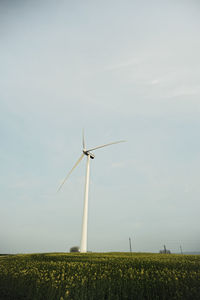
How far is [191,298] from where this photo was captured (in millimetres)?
7105

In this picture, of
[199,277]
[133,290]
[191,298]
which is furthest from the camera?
[199,277]

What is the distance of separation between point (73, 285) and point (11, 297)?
10.1ft

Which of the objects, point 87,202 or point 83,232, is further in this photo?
point 87,202

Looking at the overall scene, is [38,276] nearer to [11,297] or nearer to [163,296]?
[11,297]

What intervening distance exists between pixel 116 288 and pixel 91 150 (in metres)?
44.8

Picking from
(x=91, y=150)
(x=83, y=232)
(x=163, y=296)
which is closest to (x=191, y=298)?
(x=163, y=296)

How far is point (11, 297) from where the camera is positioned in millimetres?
8484

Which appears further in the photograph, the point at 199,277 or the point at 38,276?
the point at 38,276

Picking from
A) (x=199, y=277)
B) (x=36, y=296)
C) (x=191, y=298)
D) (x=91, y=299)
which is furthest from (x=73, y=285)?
(x=199, y=277)

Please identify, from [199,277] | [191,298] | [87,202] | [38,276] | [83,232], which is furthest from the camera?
[87,202]

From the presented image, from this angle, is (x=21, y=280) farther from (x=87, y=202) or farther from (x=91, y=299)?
(x=87, y=202)

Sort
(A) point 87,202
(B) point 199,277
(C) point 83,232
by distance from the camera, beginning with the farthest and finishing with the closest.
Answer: (A) point 87,202, (C) point 83,232, (B) point 199,277

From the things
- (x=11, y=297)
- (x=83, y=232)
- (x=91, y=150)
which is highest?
(x=91, y=150)

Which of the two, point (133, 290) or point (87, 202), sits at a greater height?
point (87, 202)
